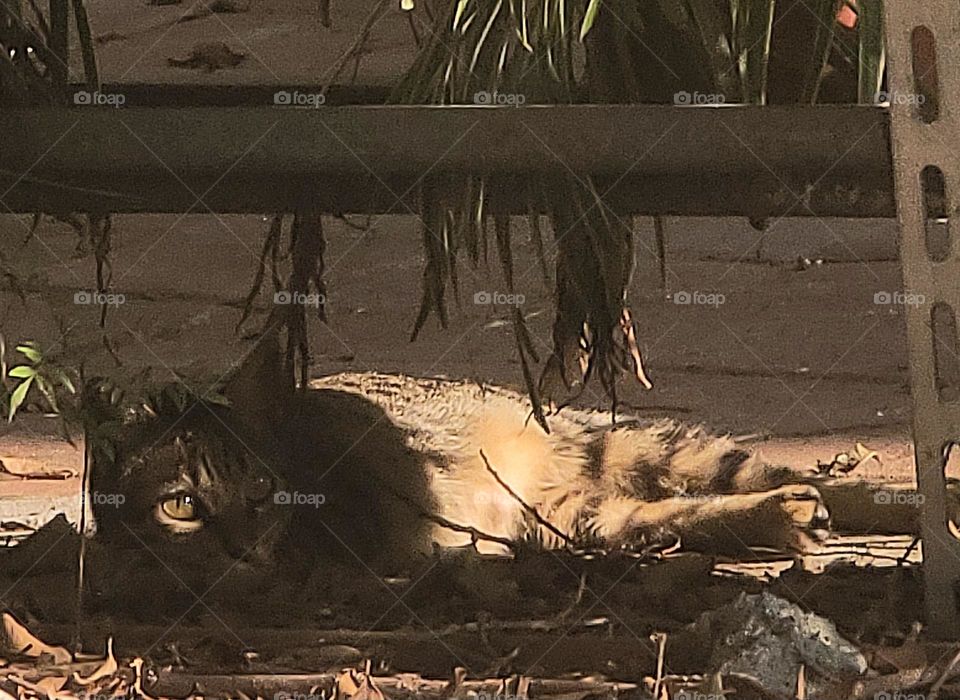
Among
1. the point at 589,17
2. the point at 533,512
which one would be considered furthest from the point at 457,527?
the point at 589,17

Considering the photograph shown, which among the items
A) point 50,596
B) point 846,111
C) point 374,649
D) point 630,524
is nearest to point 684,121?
point 846,111

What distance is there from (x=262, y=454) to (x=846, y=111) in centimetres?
48

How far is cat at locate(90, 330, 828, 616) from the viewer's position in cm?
89

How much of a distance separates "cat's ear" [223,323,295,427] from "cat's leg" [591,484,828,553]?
0.25 metres

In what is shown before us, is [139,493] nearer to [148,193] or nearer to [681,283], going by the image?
[148,193]

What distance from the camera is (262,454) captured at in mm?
904
